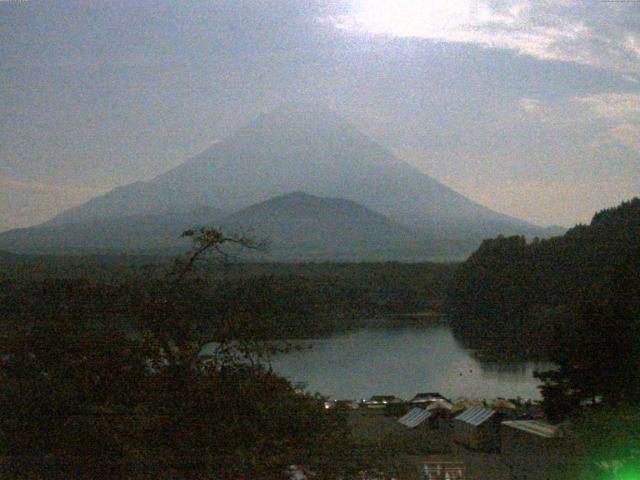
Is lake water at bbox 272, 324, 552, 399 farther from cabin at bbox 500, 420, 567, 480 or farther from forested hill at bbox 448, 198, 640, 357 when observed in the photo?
cabin at bbox 500, 420, 567, 480

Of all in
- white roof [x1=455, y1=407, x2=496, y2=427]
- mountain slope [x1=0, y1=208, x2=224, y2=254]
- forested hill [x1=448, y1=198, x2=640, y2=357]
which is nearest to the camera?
white roof [x1=455, y1=407, x2=496, y2=427]

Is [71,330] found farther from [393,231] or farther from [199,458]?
[393,231]

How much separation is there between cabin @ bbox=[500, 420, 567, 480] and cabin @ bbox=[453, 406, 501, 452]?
0.53 meters

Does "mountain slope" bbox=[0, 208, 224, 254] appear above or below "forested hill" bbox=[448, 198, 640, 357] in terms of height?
above

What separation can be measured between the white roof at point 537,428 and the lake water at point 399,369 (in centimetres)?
404

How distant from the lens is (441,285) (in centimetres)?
2153

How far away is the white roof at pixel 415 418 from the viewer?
661 centimetres

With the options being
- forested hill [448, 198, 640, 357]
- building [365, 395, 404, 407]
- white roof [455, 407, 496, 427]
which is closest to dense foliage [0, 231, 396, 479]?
white roof [455, 407, 496, 427]

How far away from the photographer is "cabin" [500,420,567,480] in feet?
10.3

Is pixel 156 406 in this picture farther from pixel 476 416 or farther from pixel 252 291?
pixel 476 416

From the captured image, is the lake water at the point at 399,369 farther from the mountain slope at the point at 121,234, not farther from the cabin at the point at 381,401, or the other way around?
the mountain slope at the point at 121,234

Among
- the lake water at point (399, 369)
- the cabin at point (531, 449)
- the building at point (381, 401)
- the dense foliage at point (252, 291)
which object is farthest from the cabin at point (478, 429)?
the lake water at point (399, 369)

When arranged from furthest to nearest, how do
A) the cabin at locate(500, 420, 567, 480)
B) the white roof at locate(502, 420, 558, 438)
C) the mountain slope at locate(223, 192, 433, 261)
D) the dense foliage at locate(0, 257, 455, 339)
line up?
the mountain slope at locate(223, 192, 433, 261) < the white roof at locate(502, 420, 558, 438) < the cabin at locate(500, 420, 567, 480) < the dense foliage at locate(0, 257, 455, 339)

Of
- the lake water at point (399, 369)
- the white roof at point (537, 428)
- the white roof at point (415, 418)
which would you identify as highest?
the white roof at point (537, 428)
